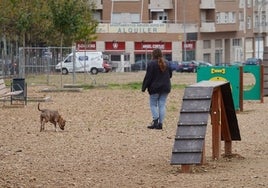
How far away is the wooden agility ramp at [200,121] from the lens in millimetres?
13609

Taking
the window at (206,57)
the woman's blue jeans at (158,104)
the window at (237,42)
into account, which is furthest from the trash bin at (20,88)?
the window at (237,42)

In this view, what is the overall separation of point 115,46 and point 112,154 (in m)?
80.1

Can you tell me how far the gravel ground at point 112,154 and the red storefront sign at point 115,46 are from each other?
6708 centimetres

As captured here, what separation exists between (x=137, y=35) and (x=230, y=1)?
1433 cm

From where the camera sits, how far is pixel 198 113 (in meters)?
14.0

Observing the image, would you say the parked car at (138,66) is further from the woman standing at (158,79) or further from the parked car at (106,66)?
the woman standing at (158,79)

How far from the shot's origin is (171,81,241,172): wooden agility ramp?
13609mm

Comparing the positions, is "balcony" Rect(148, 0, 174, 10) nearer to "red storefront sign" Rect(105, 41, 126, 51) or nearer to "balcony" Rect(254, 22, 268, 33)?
"red storefront sign" Rect(105, 41, 126, 51)

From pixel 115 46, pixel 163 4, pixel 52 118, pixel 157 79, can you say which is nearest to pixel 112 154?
pixel 52 118

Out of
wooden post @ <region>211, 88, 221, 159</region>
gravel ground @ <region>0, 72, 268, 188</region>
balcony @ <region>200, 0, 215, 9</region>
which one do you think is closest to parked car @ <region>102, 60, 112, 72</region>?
balcony @ <region>200, 0, 215, 9</region>

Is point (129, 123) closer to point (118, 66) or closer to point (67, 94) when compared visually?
point (67, 94)

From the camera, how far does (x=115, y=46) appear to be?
9625 centimetres

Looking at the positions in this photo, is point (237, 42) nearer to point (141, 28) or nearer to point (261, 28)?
point (261, 28)

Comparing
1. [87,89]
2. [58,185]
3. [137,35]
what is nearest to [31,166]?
[58,185]
